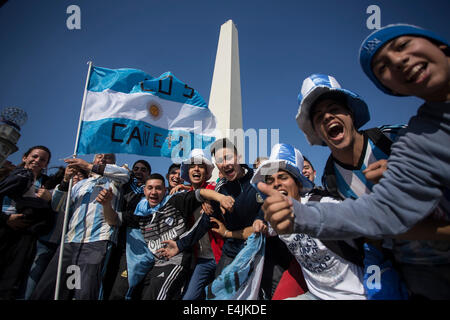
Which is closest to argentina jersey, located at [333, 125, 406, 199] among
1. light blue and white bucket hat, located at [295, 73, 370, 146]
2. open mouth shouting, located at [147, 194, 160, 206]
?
light blue and white bucket hat, located at [295, 73, 370, 146]

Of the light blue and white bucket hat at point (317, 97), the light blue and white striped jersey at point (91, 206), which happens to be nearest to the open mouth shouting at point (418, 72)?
the light blue and white bucket hat at point (317, 97)

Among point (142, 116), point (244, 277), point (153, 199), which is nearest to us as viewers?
point (244, 277)

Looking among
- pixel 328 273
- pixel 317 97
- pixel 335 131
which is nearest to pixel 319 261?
pixel 328 273

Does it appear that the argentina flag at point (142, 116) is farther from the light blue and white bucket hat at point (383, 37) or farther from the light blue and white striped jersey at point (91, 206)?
the light blue and white bucket hat at point (383, 37)

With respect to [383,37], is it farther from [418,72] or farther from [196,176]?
[196,176]

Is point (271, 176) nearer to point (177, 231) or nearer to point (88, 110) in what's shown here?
point (177, 231)

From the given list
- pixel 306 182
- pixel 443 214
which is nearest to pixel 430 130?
pixel 443 214

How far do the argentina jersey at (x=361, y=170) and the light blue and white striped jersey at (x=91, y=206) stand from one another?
2.75 m

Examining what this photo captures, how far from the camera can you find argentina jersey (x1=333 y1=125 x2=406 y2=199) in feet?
5.16

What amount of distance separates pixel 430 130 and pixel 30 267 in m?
4.41

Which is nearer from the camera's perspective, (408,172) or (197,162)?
(408,172)

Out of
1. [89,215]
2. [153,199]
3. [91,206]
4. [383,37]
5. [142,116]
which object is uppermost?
[142,116]

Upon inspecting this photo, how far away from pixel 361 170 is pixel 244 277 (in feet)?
4.02

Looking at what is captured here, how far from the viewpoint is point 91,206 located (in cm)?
323
